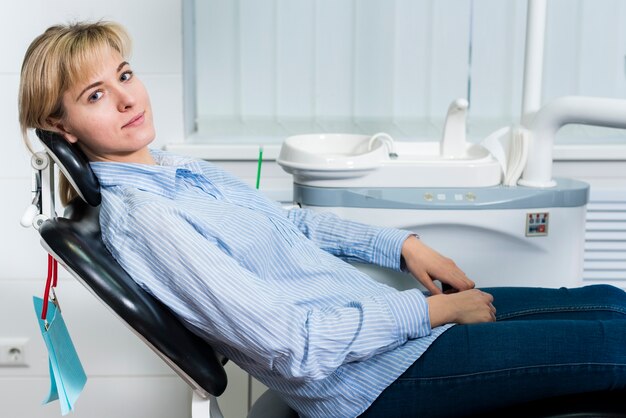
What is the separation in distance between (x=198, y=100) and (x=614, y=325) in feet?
4.40

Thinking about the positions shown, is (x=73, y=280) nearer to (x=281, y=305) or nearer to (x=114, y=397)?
(x=114, y=397)

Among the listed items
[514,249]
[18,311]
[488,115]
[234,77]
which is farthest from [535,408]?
[18,311]

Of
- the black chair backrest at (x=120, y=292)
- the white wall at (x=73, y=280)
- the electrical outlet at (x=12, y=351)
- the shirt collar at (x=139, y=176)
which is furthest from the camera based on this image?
the electrical outlet at (x=12, y=351)

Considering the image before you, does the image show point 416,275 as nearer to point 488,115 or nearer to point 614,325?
point 614,325

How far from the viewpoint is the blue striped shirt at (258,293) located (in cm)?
102

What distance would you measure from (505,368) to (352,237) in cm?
42

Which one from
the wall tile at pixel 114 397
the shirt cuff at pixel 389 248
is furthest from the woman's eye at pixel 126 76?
the wall tile at pixel 114 397

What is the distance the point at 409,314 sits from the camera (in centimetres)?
112

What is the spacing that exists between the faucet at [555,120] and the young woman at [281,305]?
32 cm

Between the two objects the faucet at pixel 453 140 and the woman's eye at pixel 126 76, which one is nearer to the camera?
the woman's eye at pixel 126 76

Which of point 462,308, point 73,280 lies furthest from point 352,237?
point 73,280

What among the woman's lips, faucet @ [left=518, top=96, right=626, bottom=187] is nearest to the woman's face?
the woman's lips

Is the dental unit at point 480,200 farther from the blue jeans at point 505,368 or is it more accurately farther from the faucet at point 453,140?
the blue jeans at point 505,368

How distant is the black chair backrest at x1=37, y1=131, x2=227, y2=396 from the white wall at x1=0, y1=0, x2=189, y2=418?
90 cm
